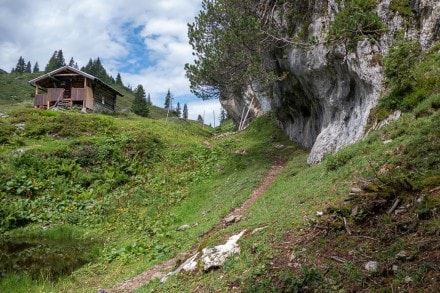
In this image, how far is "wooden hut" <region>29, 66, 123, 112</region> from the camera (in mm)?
49938

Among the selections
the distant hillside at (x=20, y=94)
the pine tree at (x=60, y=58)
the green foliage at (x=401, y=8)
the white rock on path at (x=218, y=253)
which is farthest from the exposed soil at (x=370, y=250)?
the pine tree at (x=60, y=58)

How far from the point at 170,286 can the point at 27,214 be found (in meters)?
15.5

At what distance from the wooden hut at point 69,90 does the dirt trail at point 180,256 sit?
37.6 metres

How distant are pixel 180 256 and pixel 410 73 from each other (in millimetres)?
10125

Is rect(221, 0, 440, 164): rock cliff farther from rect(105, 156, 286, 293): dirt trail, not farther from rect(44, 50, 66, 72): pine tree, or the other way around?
rect(44, 50, 66, 72): pine tree

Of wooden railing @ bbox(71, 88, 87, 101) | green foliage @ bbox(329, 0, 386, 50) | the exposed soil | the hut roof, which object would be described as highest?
the hut roof

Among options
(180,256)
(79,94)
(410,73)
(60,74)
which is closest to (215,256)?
(180,256)

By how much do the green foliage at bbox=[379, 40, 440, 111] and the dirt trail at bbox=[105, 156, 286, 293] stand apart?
22.6 feet

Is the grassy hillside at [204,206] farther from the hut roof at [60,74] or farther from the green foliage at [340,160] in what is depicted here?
the hut roof at [60,74]

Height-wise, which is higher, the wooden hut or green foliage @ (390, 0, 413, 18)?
the wooden hut

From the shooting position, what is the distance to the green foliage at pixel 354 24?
33.0 feet

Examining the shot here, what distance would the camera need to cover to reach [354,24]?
37.9 ft

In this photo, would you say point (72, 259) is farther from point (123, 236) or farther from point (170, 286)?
point (170, 286)

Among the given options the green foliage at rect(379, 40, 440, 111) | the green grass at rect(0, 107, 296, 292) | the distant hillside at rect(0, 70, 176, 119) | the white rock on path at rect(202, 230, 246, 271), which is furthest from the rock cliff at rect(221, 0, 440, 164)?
the distant hillside at rect(0, 70, 176, 119)
